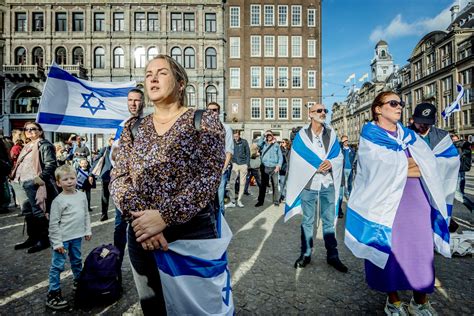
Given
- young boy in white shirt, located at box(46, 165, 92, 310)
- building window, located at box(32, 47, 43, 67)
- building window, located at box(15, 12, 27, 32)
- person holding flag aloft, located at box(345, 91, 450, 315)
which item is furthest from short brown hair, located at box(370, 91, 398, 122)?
building window, located at box(15, 12, 27, 32)

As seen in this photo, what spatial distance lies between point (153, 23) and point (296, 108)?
18.2 meters

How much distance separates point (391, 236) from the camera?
2629 mm

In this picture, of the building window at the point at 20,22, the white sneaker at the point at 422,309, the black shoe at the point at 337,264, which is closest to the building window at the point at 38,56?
the building window at the point at 20,22

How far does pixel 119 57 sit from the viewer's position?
30.7 meters

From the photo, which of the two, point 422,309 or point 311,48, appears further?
point 311,48

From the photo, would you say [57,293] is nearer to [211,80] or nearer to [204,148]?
[204,148]

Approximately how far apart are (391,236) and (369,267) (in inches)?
15.0

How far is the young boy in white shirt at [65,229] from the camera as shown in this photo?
285cm

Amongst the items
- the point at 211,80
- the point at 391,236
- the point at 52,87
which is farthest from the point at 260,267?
the point at 211,80

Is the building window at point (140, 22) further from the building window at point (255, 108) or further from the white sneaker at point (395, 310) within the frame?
the white sneaker at point (395, 310)

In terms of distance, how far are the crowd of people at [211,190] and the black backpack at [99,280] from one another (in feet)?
0.70

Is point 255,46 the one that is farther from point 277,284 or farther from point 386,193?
point 386,193

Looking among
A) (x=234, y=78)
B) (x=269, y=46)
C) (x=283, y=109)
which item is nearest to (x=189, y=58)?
(x=234, y=78)

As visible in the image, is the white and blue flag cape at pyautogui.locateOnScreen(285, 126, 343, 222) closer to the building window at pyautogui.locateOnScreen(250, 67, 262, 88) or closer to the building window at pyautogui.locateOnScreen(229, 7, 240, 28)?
the building window at pyautogui.locateOnScreen(250, 67, 262, 88)
